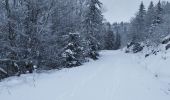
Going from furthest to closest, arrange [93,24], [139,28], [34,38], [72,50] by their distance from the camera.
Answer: [139,28] < [93,24] < [72,50] < [34,38]

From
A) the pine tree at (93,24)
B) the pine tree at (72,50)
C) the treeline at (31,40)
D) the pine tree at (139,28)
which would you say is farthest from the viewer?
the pine tree at (139,28)

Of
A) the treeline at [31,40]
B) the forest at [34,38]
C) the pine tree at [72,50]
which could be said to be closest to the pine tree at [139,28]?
the forest at [34,38]

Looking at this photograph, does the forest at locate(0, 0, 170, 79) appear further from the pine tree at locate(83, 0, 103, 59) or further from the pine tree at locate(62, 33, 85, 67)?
the pine tree at locate(83, 0, 103, 59)

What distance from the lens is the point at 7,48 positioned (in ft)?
50.5

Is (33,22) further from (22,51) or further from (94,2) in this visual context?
(94,2)

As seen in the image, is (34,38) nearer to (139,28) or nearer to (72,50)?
(72,50)

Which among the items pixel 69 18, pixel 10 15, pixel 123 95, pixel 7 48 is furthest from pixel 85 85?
pixel 69 18

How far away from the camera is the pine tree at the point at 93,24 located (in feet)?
107

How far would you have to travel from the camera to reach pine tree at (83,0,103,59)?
32750 mm

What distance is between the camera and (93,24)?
3366 centimetres

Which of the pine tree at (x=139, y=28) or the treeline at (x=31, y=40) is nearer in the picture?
the treeline at (x=31, y=40)

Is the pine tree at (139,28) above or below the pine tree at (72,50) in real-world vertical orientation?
above

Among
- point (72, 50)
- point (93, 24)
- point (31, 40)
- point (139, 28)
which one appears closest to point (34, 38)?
point (31, 40)

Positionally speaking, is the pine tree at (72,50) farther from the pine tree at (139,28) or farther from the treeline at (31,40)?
the pine tree at (139,28)
